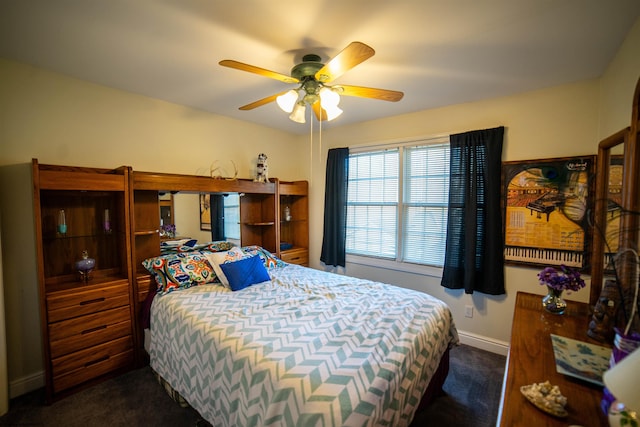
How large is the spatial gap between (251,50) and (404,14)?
987 mm

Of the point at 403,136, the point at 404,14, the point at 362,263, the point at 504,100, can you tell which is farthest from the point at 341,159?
the point at 404,14

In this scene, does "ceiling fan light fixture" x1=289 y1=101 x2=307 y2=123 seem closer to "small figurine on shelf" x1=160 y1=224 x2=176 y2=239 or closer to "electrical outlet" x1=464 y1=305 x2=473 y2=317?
"small figurine on shelf" x1=160 y1=224 x2=176 y2=239

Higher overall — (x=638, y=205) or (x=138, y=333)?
(x=638, y=205)

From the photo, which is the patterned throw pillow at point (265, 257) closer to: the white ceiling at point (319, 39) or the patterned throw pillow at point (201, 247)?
the patterned throw pillow at point (201, 247)

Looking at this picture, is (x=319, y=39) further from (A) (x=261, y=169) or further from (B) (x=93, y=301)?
(B) (x=93, y=301)

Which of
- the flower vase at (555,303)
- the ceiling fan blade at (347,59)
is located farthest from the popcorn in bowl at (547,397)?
the ceiling fan blade at (347,59)

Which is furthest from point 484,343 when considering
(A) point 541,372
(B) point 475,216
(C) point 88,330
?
(C) point 88,330

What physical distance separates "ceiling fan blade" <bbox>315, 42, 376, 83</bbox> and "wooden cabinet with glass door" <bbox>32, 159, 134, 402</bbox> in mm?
1879

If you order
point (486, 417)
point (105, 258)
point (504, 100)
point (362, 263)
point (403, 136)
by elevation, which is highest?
point (504, 100)

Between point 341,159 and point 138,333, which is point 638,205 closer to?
point 341,159

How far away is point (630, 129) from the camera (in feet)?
4.30

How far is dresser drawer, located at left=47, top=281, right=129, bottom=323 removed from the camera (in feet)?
6.34

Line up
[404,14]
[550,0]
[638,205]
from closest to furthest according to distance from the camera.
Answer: [638,205] < [550,0] < [404,14]

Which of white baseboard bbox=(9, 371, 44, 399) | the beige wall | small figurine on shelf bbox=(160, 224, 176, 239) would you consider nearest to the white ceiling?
the beige wall
